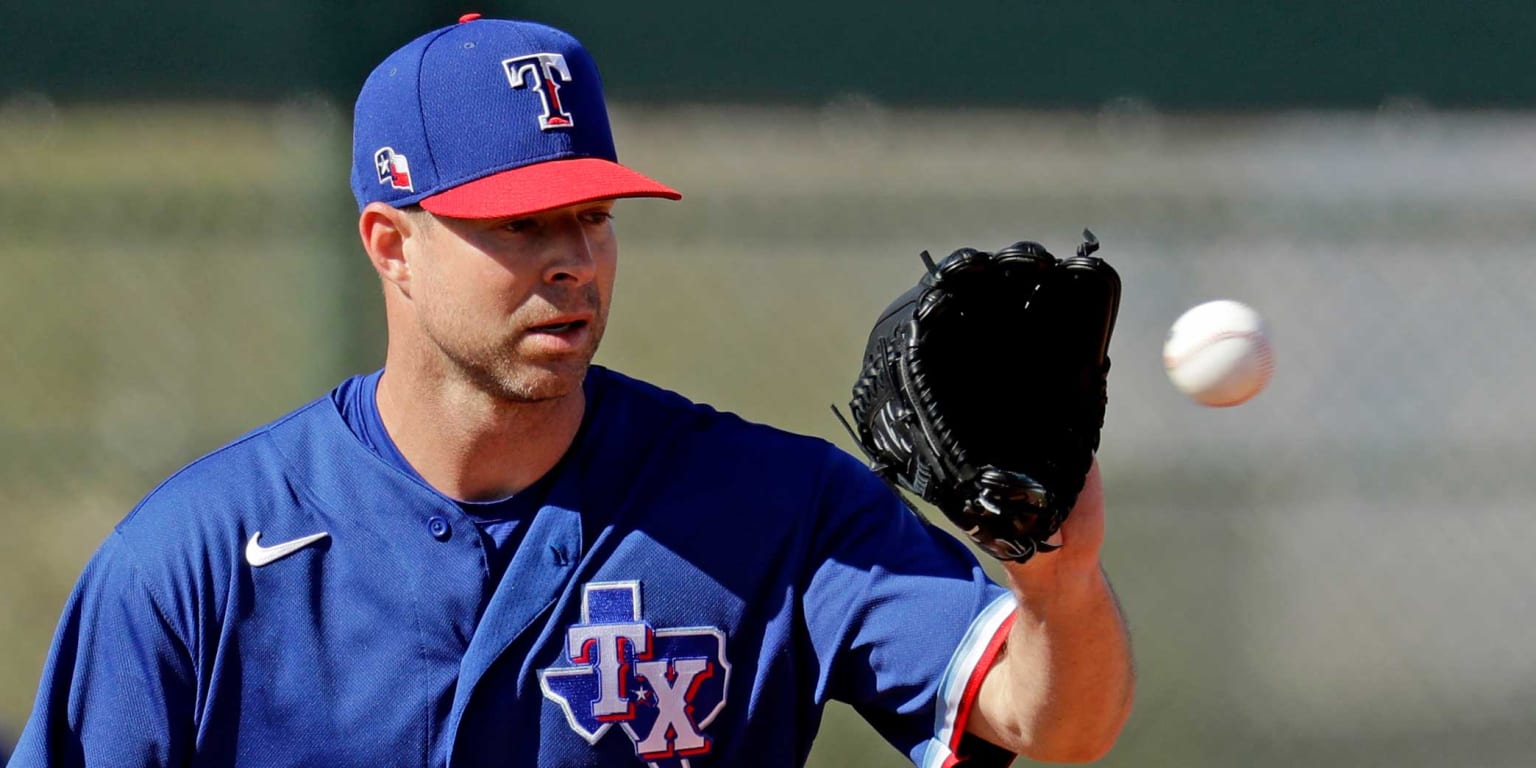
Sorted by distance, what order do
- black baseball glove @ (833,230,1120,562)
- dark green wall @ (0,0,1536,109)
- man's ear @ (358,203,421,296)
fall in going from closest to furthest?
black baseball glove @ (833,230,1120,562)
man's ear @ (358,203,421,296)
dark green wall @ (0,0,1536,109)

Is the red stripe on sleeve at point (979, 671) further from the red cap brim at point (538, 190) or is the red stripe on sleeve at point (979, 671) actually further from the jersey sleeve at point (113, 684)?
the jersey sleeve at point (113, 684)

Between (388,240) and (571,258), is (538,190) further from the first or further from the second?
(388,240)

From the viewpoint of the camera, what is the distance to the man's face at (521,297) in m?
2.24

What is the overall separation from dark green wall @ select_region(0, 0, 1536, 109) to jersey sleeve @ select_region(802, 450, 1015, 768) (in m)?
2.05

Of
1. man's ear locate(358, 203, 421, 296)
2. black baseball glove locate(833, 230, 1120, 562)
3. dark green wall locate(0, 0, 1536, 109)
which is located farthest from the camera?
dark green wall locate(0, 0, 1536, 109)

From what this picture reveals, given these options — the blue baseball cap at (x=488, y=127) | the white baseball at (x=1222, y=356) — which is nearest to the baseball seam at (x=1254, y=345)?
the white baseball at (x=1222, y=356)

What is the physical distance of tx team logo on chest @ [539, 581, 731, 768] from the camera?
7.38ft

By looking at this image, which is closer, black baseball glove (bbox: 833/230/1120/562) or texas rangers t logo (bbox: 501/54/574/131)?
black baseball glove (bbox: 833/230/1120/562)

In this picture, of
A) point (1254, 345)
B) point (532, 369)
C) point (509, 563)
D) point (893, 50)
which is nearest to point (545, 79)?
point (532, 369)

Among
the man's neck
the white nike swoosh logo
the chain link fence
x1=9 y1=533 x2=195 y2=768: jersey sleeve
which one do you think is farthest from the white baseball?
the chain link fence

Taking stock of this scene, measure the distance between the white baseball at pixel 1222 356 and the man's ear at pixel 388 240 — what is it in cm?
119

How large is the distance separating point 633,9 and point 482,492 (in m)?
2.14

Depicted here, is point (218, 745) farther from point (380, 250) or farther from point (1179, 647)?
point (1179, 647)

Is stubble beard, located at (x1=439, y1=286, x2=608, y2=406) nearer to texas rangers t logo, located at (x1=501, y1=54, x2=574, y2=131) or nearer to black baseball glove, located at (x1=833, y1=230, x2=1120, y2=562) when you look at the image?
texas rangers t logo, located at (x1=501, y1=54, x2=574, y2=131)
